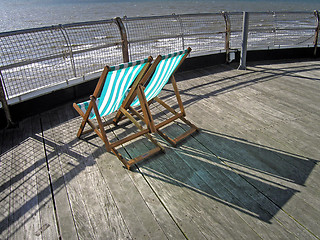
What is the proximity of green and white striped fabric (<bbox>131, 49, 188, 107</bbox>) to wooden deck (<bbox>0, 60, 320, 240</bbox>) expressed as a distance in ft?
1.76

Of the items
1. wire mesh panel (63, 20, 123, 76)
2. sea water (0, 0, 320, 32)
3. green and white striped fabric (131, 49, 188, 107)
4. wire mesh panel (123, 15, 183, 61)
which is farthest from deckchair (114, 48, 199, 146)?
sea water (0, 0, 320, 32)

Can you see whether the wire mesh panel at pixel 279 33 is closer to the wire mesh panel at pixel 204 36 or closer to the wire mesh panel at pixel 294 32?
the wire mesh panel at pixel 294 32

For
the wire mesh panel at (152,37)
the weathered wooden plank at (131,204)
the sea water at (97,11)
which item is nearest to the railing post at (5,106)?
the weathered wooden plank at (131,204)

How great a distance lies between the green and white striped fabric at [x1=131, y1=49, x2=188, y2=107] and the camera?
10.3 feet

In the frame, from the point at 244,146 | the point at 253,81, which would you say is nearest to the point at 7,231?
the point at 244,146

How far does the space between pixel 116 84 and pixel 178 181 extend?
3.77 feet

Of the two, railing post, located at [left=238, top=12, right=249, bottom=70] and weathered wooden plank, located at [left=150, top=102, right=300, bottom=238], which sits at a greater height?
railing post, located at [left=238, top=12, right=249, bottom=70]

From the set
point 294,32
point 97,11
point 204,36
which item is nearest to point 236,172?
point 204,36

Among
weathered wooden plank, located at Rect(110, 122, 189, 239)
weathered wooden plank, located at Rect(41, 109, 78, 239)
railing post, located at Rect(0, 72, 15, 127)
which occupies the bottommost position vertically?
weathered wooden plank, located at Rect(110, 122, 189, 239)

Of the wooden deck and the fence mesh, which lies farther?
the fence mesh

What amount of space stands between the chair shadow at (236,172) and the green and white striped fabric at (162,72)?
706mm

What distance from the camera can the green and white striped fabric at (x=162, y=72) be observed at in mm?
3145

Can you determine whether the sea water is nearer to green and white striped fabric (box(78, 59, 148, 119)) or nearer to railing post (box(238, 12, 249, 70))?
railing post (box(238, 12, 249, 70))

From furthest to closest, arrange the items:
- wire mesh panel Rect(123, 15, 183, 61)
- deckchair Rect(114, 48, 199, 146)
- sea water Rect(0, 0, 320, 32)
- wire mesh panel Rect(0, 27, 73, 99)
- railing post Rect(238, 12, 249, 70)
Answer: sea water Rect(0, 0, 320, 32), railing post Rect(238, 12, 249, 70), wire mesh panel Rect(123, 15, 183, 61), wire mesh panel Rect(0, 27, 73, 99), deckchair Rect(114, 48, 199, 146)
